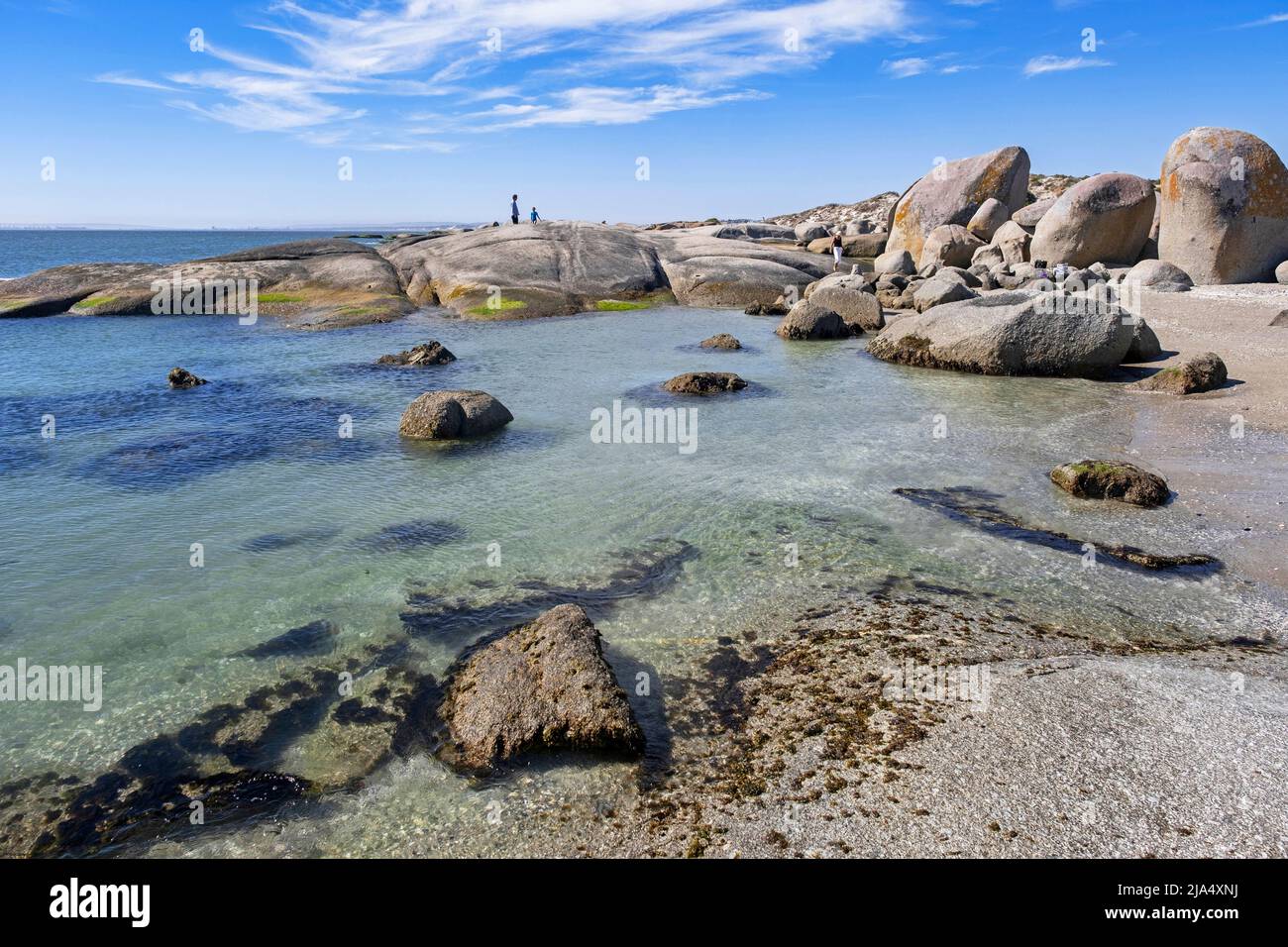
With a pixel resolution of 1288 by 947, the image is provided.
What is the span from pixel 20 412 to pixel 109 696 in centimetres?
1491

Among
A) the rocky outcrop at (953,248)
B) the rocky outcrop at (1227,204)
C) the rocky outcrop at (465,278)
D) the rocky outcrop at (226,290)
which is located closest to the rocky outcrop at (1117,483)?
the rocky outcrop at (1227,204)

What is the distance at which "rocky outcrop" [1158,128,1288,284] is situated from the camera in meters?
25.2

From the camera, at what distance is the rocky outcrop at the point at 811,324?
2655 centimetres

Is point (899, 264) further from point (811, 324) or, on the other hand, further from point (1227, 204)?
point (1227, 204)

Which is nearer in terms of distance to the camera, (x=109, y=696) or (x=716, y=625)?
(x=109, y=696)

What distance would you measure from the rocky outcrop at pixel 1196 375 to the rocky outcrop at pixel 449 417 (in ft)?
47.6

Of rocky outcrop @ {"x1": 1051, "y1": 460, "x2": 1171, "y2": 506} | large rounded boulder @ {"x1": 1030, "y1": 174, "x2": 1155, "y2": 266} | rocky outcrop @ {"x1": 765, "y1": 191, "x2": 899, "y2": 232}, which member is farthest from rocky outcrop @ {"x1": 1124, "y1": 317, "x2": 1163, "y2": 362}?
rocky outcrop @ {"x1": 765, "y1": 191, "x2": 899, "y2": 232}

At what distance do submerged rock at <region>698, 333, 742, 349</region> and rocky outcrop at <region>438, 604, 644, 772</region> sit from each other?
62.5 ft

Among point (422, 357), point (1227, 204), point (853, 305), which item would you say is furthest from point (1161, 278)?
point (422, 357)

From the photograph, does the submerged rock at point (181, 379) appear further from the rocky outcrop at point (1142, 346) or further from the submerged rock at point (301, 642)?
the rocky outcrop at point (1142, 346)

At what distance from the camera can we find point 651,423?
1616 centimetres
